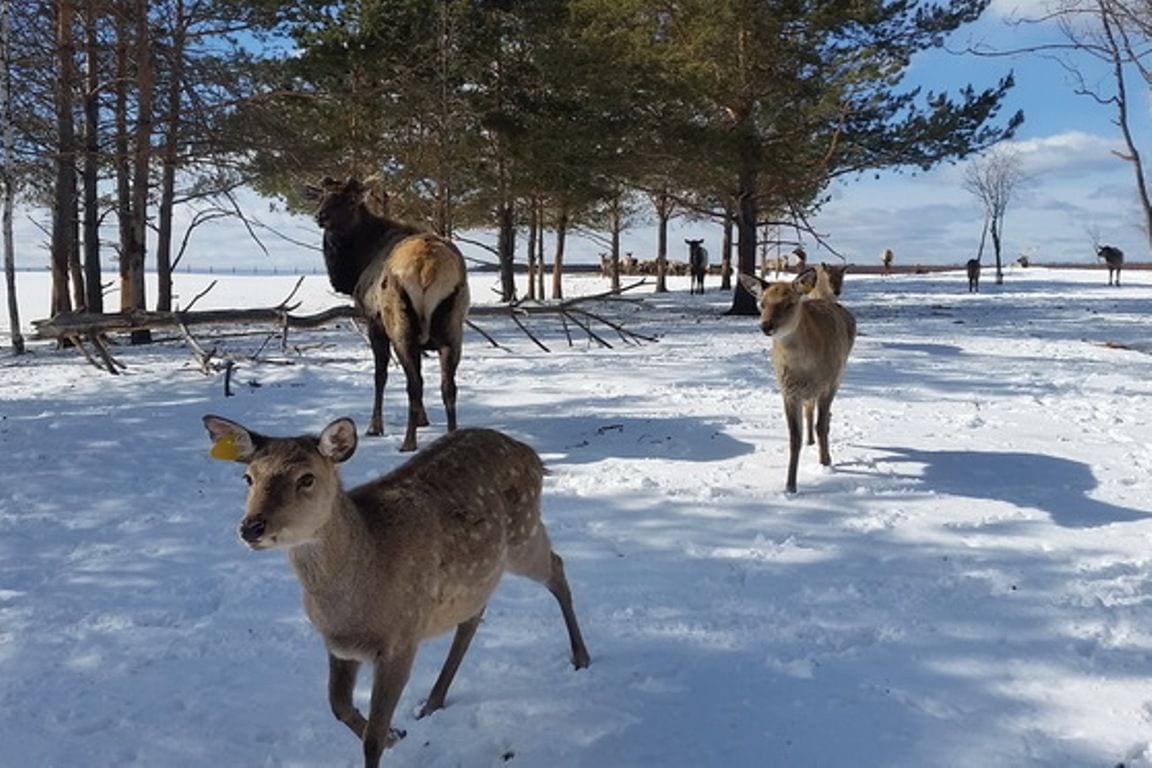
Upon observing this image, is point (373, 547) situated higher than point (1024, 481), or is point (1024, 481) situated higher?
point (373, 547)

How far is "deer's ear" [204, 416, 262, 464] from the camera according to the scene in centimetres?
307

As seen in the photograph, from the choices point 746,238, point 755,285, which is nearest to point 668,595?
point 755,285

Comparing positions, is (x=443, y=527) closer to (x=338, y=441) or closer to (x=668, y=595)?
(x=338, y=441)

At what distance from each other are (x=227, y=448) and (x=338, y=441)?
37cm

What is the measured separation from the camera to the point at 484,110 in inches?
915

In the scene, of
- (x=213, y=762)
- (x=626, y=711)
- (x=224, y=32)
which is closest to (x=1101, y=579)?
(x=626, y=711)

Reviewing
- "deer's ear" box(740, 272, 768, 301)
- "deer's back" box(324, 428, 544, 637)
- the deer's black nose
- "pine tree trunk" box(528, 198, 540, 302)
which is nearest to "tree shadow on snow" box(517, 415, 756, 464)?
"deer's ear" box(740, 272, 768, 301)

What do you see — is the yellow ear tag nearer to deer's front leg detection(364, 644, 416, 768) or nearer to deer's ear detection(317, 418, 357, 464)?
deer's ear detection(317, 418, 357, 464)

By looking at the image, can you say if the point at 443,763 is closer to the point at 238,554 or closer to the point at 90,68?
the point at 238,554

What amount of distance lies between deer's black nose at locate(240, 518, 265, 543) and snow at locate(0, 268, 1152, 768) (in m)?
1.00

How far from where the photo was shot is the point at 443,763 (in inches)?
130

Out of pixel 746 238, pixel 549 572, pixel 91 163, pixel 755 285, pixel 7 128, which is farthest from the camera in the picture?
pixel 746 238

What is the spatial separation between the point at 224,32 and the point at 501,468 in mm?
16051

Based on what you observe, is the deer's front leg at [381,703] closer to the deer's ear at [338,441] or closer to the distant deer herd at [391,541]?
the distant deer herd at [391,541]
